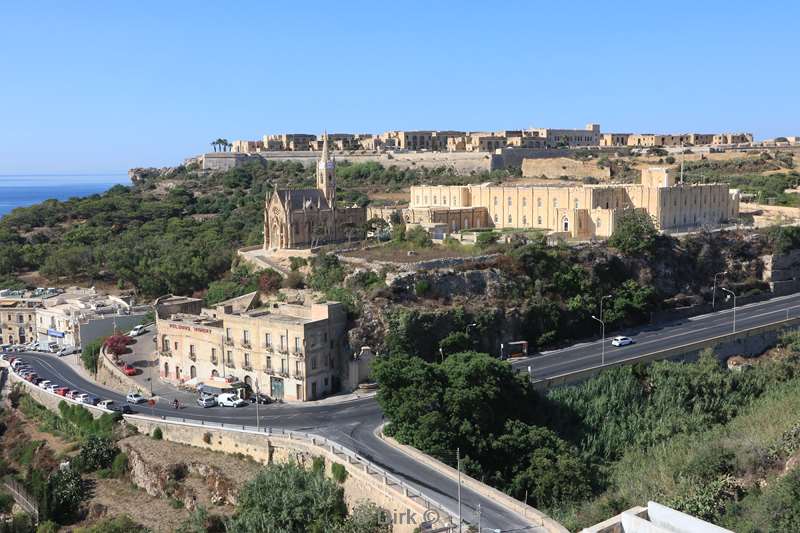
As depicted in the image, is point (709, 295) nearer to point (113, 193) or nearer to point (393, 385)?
point (393, 385)

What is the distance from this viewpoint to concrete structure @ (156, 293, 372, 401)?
4156cm

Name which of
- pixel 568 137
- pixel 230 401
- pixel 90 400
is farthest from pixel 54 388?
pixel 568 137

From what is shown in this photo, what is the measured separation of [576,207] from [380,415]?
104 ft

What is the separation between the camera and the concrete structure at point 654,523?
67.3 feet

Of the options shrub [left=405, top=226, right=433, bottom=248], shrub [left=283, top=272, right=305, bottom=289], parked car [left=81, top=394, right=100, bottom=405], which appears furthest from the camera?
shrub [left=405, top=226, right=433, bottom=248]

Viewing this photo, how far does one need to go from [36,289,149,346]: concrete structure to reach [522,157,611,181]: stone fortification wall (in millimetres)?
54549

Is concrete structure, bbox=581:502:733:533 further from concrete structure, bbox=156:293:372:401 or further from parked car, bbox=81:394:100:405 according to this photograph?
parked car, bbox=81:394:100:405

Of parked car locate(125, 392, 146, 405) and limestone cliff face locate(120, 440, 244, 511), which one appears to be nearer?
limestone cliff face locate(120, 440, 244, 511)

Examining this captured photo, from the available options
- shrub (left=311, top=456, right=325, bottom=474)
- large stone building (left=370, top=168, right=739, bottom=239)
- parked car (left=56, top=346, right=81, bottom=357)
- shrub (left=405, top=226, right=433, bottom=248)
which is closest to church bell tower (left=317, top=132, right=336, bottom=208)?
large stone building (left=370, top=168, right=739, bottom=239)

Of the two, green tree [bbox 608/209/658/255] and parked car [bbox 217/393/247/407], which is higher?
green tree [bbox 608/209/658/255]

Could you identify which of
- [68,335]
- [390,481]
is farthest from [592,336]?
[68,335]

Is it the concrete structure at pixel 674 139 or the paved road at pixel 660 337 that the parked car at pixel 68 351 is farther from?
the concrete structure at pixel 674 139

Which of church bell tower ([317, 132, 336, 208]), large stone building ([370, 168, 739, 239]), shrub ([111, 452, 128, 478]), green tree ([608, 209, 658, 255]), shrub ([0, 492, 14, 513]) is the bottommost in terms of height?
shrub ([0, 492, 14, 513])

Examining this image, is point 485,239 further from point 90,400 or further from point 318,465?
point 318,465
